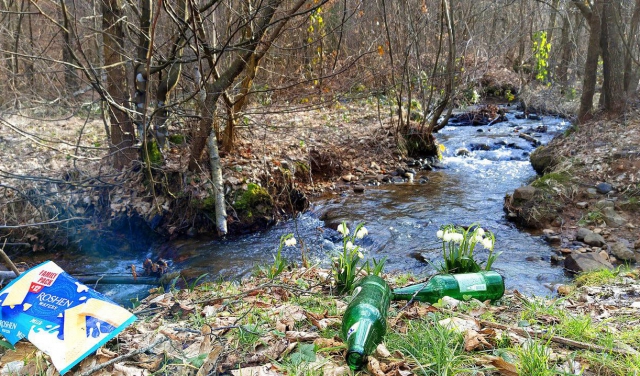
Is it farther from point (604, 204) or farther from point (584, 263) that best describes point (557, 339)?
point (604, 204)

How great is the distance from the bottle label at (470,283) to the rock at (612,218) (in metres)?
4.46

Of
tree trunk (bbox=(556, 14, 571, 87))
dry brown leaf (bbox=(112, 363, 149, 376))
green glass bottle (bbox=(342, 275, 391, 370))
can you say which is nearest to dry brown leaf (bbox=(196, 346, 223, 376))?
dry brown leaf (bbox=(112, 363, 149, 376))

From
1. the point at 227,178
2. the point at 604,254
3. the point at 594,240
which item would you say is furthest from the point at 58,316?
the point at 594,240

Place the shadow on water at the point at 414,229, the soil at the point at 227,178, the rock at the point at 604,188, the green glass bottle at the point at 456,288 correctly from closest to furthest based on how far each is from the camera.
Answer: the green glass bottle at the point at 456,288, the shadow on water at the point at 414,229, the soil at the point at 227,178, the rock at the point at 604,188

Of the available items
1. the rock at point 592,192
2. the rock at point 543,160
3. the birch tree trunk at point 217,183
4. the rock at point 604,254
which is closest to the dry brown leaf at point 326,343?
the birch tree trunk at point 217,183

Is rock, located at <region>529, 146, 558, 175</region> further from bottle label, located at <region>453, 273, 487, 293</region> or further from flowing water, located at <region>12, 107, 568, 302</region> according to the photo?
bottle label, located at <region>453, 273, 487, 293</region>

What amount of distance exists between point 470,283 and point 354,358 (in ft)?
5.04

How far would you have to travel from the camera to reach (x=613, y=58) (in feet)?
28.5

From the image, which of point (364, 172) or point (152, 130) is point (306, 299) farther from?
point (364, 172)

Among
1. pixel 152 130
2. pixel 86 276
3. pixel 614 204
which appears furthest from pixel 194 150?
pixel 614 204

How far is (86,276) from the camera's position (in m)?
5.53

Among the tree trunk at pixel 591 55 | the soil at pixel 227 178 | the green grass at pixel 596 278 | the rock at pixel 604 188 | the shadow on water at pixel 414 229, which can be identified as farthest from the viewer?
the tree trunk at pixel 591 55

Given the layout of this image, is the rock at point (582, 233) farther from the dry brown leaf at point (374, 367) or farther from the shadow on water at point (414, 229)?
the dry brown leaf at point (374, 367)

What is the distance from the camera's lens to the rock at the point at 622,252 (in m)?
5.36
